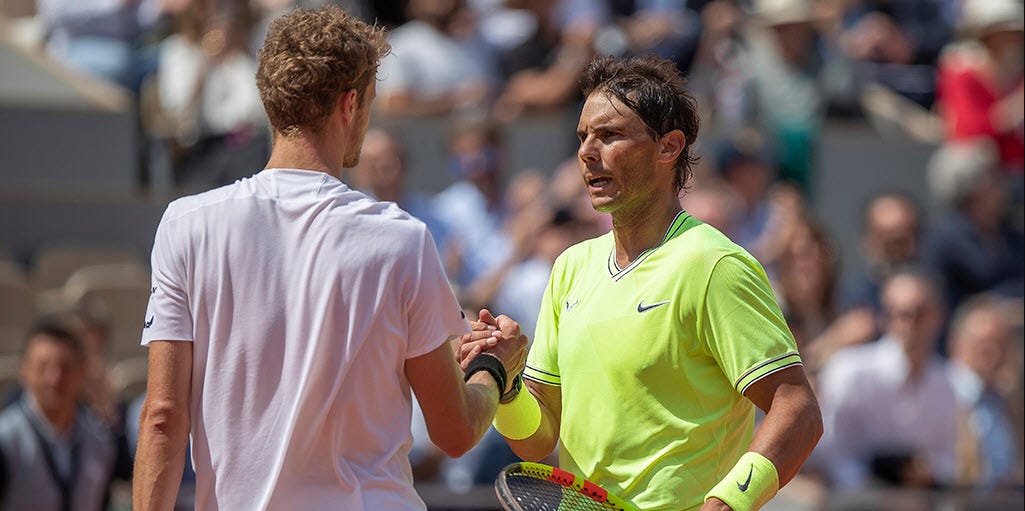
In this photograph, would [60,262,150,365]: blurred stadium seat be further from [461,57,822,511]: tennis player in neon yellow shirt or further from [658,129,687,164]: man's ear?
[658,129,687,164]: man's ear

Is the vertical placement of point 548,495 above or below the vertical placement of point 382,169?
above

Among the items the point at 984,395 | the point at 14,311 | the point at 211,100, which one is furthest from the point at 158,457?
the point at 211,100

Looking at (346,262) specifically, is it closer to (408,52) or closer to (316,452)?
(316,452)

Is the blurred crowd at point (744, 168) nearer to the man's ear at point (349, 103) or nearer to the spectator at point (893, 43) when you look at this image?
the spectator at point (893, 43)

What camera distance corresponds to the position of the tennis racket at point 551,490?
325cm

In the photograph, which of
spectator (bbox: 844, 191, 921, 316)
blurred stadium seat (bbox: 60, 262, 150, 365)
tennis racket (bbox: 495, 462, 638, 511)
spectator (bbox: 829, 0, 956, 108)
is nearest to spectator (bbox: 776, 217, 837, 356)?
spectator (bbox: 844, 191, 921, 316)

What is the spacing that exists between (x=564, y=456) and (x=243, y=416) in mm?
829

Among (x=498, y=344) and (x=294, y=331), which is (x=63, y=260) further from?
(x=294, y=331)

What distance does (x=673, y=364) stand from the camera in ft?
11.1

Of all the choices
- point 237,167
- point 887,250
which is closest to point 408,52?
point 237,167

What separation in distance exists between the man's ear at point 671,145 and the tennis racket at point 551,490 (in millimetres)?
758

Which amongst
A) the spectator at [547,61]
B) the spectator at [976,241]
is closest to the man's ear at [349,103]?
the spectator at [976,241]

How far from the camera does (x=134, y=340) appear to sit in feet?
29.9

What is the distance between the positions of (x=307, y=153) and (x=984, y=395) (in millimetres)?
6123
